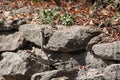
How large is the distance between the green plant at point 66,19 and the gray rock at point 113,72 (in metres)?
1.61

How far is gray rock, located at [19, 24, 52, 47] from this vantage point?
7.40 m

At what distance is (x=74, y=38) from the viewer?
7.01m

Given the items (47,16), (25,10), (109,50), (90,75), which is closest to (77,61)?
(90,75)

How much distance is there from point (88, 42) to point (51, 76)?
990 millimetres

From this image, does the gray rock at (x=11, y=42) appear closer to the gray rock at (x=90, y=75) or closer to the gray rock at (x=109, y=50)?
the gray rock at (x=90, y=75)

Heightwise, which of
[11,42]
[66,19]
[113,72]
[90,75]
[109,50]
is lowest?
[90,75]

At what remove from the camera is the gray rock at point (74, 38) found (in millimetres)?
7000

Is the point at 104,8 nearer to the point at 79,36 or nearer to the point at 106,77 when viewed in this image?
the point at 79,36

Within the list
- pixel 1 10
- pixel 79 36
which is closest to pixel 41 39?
pixel 79 36

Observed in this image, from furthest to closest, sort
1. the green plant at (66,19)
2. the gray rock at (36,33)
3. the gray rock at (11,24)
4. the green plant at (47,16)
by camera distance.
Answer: the gray rock at (11,24) → the green plant at (47,16) → the green plant at (66,19) → the gray rock at (36,33)

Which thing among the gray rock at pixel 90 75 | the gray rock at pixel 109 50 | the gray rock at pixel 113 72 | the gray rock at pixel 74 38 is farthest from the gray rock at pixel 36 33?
the gray rock at pixel 113 72

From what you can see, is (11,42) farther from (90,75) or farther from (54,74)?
(90,75)

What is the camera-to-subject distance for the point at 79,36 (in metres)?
7.00

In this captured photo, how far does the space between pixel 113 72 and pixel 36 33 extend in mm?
2016
